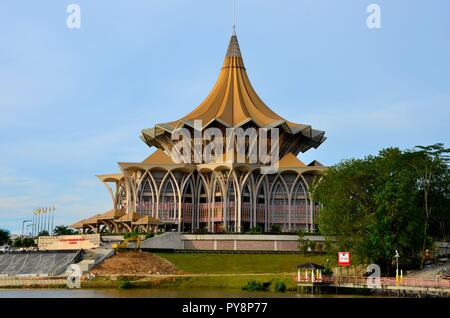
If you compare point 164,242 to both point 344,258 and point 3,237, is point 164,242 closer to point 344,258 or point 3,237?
point 344,258

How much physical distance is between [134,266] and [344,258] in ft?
58.8

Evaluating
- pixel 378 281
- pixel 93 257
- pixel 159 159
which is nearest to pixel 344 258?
pixel 378 281

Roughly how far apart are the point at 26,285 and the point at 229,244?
28.2 m

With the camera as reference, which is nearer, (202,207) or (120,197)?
(202,207)

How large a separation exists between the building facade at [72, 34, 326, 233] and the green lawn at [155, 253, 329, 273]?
799 inches

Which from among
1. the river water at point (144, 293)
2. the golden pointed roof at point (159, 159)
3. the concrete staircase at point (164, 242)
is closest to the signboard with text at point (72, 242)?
the concrete staircase at point (164, 242)

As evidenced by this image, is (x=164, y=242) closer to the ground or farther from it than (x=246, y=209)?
closer to the ground

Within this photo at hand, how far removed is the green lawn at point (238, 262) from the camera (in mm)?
54719

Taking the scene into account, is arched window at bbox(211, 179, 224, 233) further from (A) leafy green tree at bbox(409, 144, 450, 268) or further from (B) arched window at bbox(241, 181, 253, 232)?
(A) leafy green tree at bbox(409, 144, 450, 268)

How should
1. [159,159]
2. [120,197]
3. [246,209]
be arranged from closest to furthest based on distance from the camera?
1. [246,209]
2. [159,159]
3. [120,197]

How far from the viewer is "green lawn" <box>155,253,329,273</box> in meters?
54.7

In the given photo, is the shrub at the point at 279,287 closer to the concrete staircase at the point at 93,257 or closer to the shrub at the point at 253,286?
the shrub at the point at 253,286

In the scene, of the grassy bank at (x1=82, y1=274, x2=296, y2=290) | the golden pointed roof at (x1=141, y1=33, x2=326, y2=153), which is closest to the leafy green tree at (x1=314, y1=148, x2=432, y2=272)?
the grassy bank at (x1=82, y1=274, x2=296, y2=290)

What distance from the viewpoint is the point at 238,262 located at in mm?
57812
